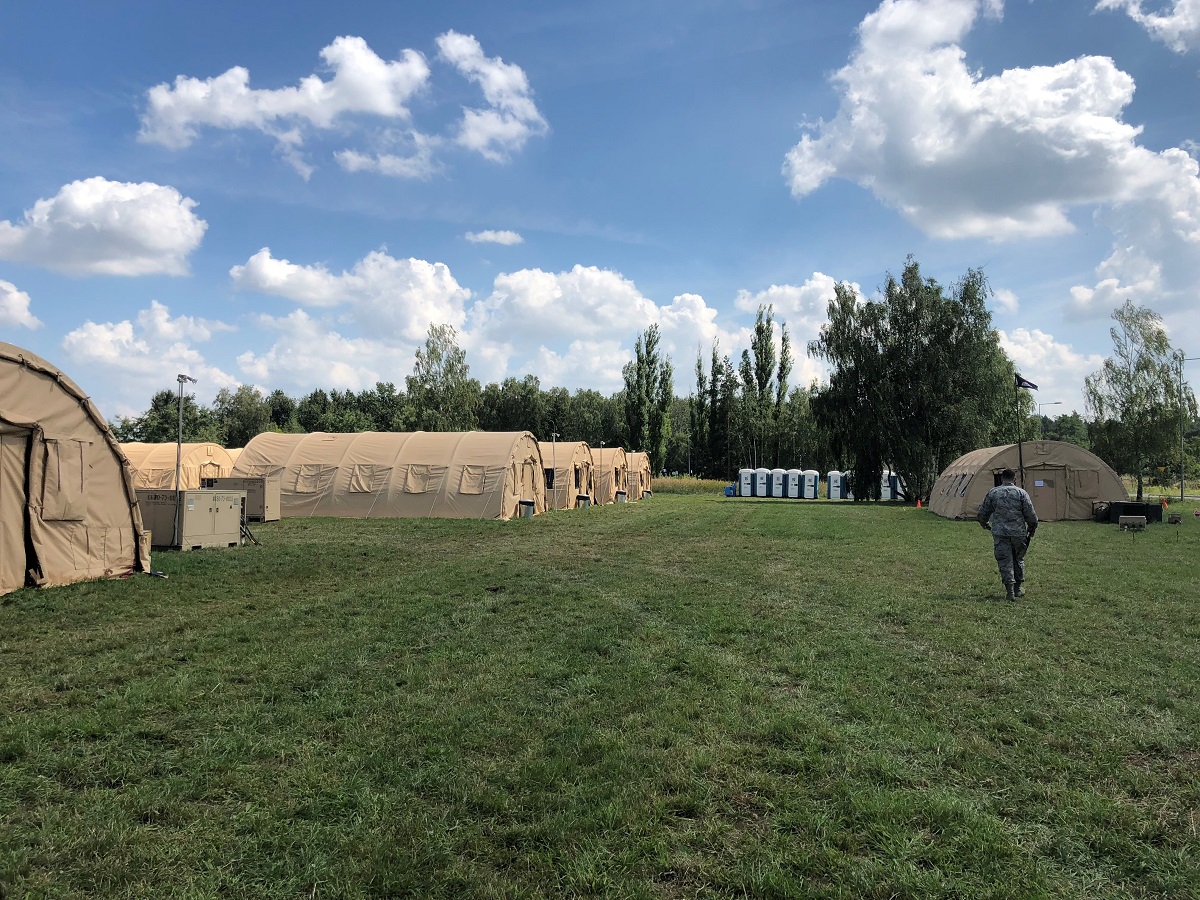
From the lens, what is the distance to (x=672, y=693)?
565 cm

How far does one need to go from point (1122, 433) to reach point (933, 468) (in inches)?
593

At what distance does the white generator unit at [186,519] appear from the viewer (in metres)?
15.3

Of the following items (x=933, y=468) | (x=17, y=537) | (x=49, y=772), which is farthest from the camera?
(x=933, y=468)

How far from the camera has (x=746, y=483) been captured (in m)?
55.9

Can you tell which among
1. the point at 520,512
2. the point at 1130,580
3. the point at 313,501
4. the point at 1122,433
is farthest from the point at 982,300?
the point at 313,501

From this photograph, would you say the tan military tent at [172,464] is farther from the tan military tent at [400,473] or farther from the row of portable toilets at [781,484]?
the row of portable toilets at [781,484]

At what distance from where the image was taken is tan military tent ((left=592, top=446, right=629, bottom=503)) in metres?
38.8

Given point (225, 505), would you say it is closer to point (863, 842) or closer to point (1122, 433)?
point (863, 842)

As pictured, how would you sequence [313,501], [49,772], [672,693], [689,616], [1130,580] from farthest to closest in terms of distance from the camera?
[313,501] < [1130,580] < [689,616] < [672,693] < [49,772]

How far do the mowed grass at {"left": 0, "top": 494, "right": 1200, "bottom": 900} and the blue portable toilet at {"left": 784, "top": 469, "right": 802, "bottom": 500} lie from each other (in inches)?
1808

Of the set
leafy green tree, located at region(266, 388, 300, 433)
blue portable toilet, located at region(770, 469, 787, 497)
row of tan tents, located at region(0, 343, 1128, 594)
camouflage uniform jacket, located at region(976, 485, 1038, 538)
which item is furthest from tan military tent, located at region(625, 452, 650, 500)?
leafy green tree, located at region(266, 388, 300, 433)

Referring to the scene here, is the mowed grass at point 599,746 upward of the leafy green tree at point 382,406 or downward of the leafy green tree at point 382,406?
downward

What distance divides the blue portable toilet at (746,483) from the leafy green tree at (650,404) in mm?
7351

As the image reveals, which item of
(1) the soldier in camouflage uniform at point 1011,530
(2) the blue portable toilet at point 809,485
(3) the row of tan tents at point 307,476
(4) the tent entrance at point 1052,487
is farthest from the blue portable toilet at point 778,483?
(1) the soldier in camouflage uniform at point 1011,530
